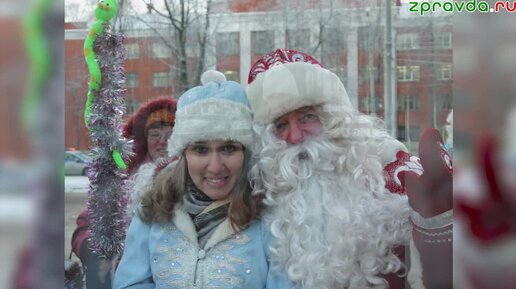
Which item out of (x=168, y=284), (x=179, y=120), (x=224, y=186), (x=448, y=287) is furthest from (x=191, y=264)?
(x=448, y=287)

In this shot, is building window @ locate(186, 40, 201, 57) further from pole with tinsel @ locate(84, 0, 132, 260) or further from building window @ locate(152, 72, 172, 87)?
pole with tinsel @ locate(84, 0, 132, 260)

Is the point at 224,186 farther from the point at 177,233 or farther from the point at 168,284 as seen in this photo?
the point at 168,284

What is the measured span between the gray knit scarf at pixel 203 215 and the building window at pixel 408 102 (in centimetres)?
55

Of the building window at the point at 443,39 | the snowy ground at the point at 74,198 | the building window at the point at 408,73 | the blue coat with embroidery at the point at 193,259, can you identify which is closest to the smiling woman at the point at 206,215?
the blue coat with embroidery at the point at 193,259

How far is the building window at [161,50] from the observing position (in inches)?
70.0

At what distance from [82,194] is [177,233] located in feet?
1.21

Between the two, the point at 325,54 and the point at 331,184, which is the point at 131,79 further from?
the point at 331,184

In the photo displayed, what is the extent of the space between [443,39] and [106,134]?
3.43 feet

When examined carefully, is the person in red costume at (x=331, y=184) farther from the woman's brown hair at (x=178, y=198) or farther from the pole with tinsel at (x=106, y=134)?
the pole with tinsel at (x=106, y=134)

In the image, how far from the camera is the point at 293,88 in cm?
156

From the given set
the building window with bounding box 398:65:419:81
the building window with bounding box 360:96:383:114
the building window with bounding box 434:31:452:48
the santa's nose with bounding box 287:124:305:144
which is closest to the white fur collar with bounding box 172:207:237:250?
the santa's nose with bounding box 287:124:305:144

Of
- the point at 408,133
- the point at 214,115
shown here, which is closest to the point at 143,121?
the point at 214,115

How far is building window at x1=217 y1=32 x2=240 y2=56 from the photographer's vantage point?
1693 millimetres

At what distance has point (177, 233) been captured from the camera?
163cm
